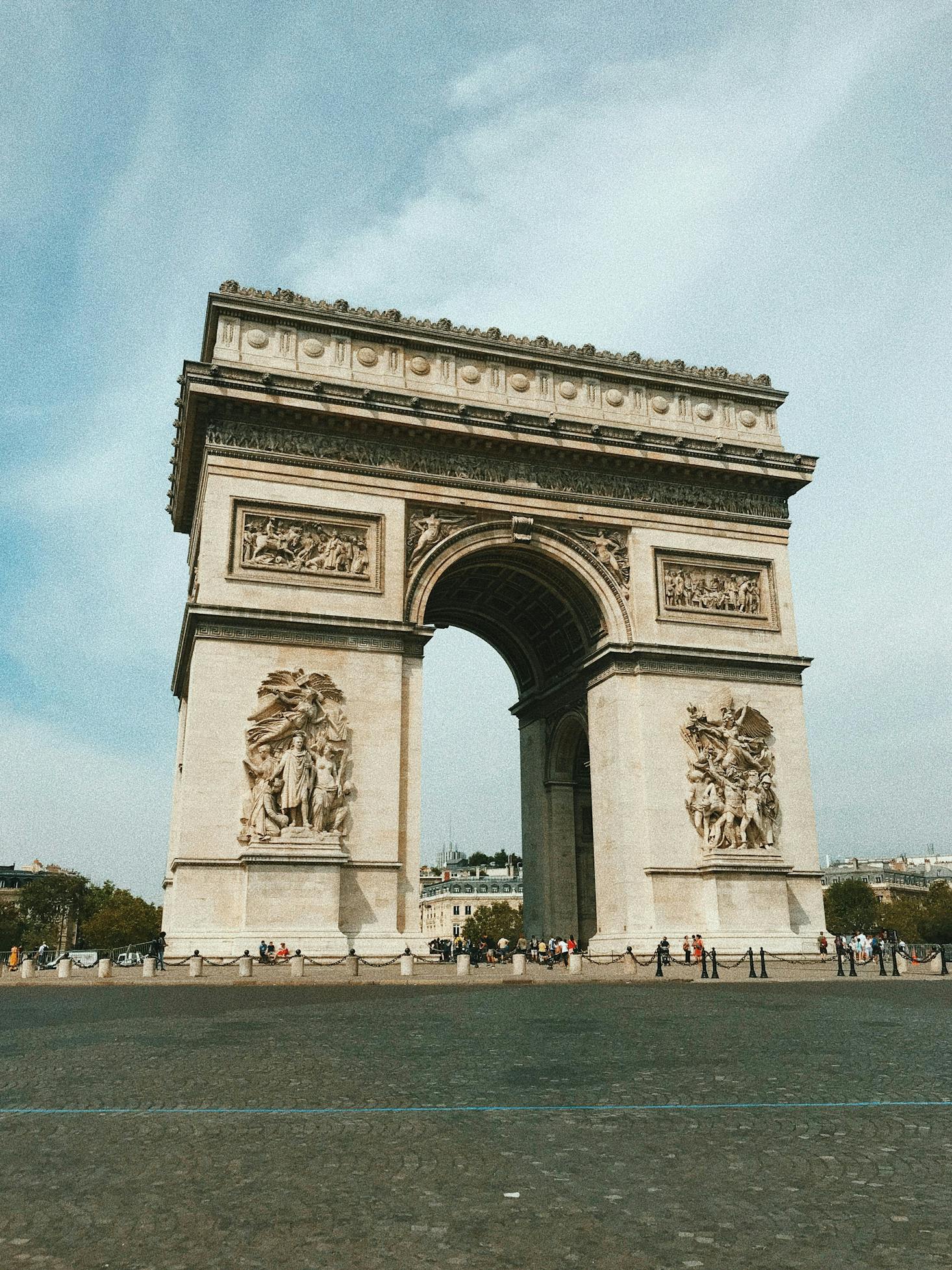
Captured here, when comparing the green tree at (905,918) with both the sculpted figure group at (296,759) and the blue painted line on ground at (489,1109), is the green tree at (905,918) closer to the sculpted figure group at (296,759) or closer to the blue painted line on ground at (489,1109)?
the sculpted figure group at (296,759)

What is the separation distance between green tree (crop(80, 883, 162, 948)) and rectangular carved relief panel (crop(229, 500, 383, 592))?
53.7 meters

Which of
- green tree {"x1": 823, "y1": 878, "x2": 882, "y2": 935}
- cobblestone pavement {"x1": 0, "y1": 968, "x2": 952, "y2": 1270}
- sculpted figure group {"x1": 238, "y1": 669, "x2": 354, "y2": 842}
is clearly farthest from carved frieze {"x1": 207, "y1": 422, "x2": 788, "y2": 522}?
green tree {"x1": 823, "y1": 878, "x2": 882, "y2": 935}

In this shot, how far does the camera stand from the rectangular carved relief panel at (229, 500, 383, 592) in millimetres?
24859

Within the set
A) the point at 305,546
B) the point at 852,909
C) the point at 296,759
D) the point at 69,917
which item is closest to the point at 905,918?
the point at 852,909

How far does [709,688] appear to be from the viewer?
27672mm

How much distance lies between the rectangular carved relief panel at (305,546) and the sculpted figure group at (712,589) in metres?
8.02

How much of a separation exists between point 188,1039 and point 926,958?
2526 centimetres

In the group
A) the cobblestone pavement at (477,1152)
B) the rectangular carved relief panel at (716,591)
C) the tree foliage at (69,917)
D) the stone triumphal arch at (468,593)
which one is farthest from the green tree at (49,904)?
the cobblestone pavement at (477,1152)

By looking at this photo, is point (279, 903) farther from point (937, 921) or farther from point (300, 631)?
point (937, 921)

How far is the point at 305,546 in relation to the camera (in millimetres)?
25391

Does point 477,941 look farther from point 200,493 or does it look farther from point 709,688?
point 200,493

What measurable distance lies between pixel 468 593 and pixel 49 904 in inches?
2219

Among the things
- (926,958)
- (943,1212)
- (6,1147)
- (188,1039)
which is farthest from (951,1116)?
(926,958)

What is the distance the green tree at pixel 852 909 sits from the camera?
3595 inches
